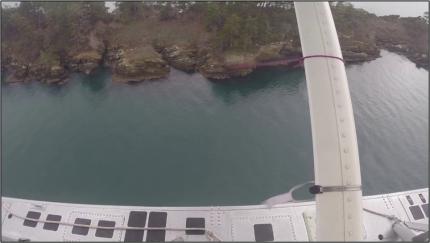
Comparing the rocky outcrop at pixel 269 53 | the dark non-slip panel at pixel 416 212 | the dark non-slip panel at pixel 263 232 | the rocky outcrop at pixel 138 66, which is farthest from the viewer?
the rocky outcrop at pixel 269 53

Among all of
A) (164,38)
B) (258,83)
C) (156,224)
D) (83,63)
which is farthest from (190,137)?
(83,63)

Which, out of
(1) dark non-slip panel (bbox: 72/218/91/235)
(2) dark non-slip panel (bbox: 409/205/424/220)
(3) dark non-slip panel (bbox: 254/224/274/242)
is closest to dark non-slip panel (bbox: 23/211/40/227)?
(1) dark non-slip panel (bbox: 72/218/91/235)

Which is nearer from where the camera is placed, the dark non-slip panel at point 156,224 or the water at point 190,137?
the dark non-slip panel at point 156,224

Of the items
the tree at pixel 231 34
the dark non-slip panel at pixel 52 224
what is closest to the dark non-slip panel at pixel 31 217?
the dark non-slip panel at pixel 52 224

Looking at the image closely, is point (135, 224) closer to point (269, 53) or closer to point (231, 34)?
point (231, 34)

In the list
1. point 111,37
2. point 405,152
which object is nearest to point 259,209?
point 405,152

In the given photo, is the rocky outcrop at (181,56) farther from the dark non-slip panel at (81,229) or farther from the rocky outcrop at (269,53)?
the dark non-slip panel at (81,229)

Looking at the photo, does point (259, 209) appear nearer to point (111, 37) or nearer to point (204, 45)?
point (204, 45)
